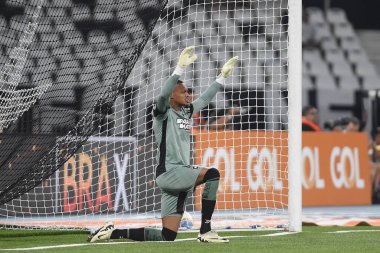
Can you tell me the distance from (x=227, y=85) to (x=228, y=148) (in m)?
1.68

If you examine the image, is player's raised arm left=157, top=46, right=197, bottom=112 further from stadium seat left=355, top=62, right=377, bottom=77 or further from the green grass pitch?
stadium seat left=355, top=62, right=377, bottom=77

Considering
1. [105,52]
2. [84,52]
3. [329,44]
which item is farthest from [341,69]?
[84,52]

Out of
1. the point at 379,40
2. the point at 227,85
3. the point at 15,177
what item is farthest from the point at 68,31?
the point at 379,40

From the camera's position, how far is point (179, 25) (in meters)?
12.2

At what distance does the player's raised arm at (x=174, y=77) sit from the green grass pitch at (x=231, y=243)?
1.13 metres

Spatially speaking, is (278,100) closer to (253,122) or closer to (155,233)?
(253,122)

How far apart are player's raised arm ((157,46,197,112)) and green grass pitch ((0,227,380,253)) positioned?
3.71 ft

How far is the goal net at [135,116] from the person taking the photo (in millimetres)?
10047

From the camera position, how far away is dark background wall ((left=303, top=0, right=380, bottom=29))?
27984 millimetres

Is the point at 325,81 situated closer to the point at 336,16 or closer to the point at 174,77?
the point at 336,16

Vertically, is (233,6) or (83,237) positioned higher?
(233,6)

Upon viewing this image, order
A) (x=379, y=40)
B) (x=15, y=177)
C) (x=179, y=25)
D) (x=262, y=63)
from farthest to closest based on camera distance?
(x=379, y=40) < (x=262, y=63) < (x=179, y=25) < (x=15, y=177)

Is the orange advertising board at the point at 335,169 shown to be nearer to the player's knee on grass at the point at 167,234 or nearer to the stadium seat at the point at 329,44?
the player's knee on grass at the point at 167,234

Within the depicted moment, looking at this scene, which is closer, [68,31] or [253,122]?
[68,31]
